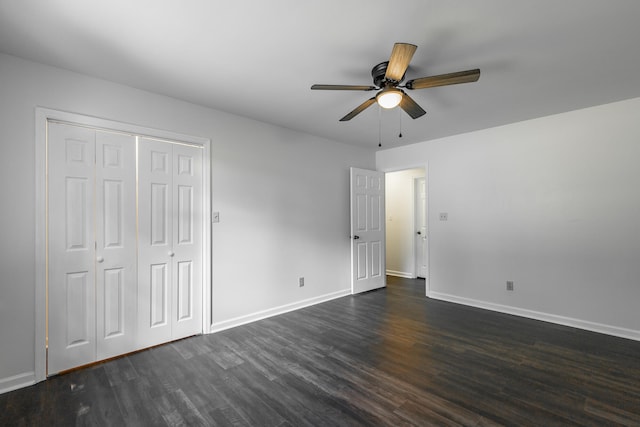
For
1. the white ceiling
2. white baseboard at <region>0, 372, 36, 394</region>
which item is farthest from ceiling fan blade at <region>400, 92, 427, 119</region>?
white baseboard at <region>0, 372, 36, 394</region>

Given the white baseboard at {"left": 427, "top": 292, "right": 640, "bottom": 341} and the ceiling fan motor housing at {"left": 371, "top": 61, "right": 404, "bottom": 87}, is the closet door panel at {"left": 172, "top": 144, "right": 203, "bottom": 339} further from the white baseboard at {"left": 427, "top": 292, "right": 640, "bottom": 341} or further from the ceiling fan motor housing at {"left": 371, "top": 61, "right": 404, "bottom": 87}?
the white baseboard at {"left": 427, "top": 292, "right": 640, "bottom": 341}

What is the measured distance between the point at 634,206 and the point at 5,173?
5.76m

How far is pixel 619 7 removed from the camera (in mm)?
1698

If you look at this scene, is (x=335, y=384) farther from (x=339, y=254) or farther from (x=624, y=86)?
(x=624, y=86)

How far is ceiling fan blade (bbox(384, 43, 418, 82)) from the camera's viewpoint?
172cm

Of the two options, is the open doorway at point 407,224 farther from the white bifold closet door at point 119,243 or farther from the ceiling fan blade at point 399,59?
the white bifold closet door at point 119,243

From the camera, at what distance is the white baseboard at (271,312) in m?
3.30

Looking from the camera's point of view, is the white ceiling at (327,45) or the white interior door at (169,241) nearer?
the white ceiling at (327,45)

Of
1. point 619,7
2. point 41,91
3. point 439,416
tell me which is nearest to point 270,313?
point 439,416

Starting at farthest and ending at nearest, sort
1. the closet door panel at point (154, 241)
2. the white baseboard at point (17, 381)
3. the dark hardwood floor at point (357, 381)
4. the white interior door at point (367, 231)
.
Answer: the white interior door at point (367, 231) → the closet door panel at point (154, 241) → the white baseboard at point (17, 381) → the dark hardwood floor at point (357, 381)

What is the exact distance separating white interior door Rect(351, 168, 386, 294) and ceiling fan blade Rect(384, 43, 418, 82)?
270cm

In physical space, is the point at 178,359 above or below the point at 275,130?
below

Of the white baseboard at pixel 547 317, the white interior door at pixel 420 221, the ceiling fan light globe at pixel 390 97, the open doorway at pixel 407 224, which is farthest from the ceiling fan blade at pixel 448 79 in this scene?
the white interior door at pixel 420 221

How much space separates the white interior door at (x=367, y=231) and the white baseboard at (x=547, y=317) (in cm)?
99
